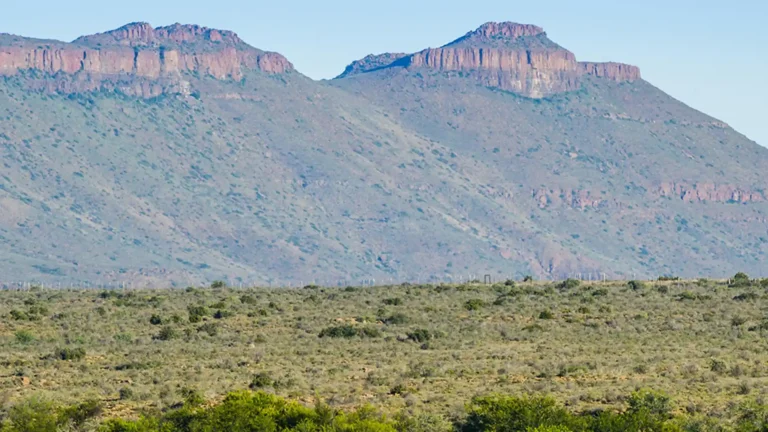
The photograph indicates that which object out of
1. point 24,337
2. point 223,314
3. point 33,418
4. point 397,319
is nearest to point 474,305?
point 397,319

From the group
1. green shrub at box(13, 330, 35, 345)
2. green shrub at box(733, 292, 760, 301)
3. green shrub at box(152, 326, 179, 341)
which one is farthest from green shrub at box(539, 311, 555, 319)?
green shrub at box(13, 330, 35, 345)

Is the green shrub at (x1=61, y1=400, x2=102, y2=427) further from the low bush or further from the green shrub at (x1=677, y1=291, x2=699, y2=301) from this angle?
the green shrub at (x1=677, y1=291, x2=699, y2=301)

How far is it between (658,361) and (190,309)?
25.7 m

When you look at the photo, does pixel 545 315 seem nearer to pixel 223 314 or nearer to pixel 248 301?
pixel 223 314

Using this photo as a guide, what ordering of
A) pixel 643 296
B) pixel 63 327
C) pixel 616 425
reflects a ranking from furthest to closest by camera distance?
pixel 643 296
pixel 63 327
pixel 616 425

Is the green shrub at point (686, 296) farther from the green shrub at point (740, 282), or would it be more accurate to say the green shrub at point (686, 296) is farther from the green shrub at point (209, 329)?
the green shrub at point (209, 329)

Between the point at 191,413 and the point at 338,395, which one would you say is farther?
the point at 338,395

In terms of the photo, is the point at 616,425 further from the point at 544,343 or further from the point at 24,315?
the point at 24,315

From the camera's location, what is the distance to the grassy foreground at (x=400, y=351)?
38.0 m

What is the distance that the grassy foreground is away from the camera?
38.0m

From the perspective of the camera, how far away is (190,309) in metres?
64.2

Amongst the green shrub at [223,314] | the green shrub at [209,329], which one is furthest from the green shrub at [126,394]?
the green shrub at [223,314]

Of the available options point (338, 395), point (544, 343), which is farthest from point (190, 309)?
point (338, 395)

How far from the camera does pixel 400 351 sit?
4809 centimetres
